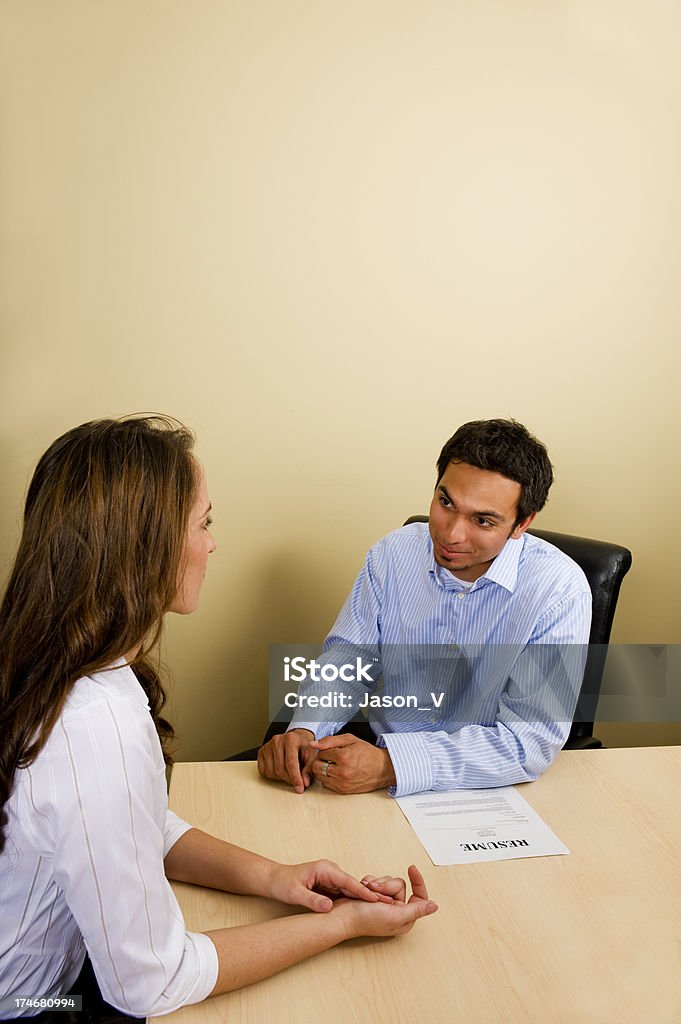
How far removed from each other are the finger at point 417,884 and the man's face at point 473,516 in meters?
0.81

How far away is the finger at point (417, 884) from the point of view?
1.09 metres

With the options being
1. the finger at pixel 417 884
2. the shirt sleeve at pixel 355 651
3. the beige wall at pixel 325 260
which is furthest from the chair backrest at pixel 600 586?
the finger at pixel 417 884

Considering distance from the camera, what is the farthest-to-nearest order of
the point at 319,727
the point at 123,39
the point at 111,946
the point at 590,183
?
the point at 590,183 < the point at 123,39 < the point at 319,727 < the point at 111,946

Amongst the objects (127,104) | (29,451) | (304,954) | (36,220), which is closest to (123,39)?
(127,104)

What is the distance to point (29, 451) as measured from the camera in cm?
230

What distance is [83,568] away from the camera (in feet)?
3.13

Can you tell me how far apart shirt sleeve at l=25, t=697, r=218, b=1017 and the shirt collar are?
106 cm

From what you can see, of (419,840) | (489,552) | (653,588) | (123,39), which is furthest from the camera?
(653,588)

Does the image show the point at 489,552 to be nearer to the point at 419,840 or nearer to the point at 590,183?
the point at 419,840

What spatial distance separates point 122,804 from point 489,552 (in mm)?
1104

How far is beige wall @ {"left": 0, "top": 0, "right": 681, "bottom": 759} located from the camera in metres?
2.21

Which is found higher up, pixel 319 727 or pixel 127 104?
pixel 127 104

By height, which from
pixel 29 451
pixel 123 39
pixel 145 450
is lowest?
pixel 29 451

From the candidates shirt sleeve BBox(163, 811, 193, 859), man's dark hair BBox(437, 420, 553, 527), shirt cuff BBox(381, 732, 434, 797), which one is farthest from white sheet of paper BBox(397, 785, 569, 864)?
man's dark hair BBox(437, 420, 553, 527)
